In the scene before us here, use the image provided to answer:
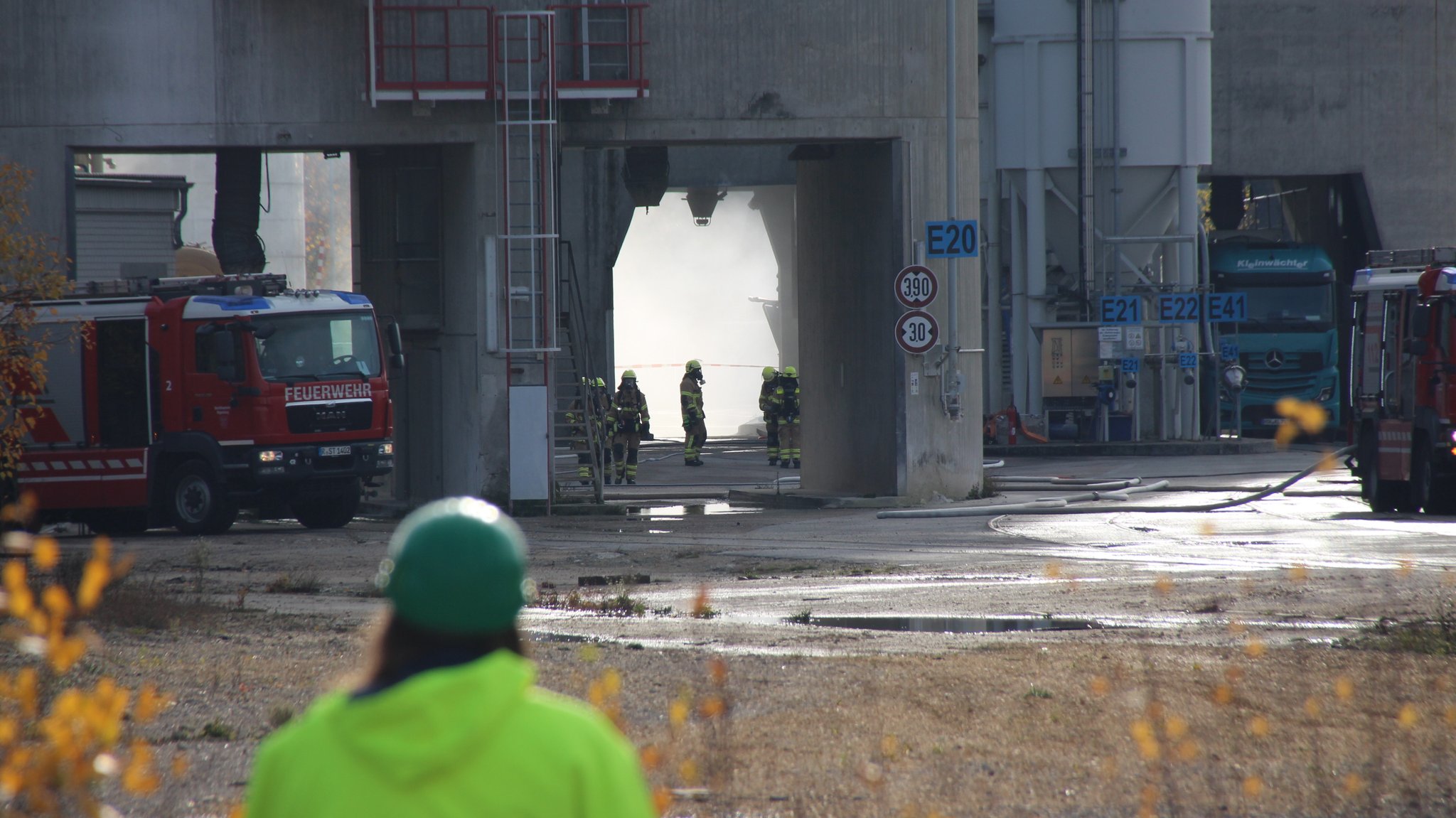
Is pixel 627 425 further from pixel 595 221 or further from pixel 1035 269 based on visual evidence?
pixel 1035 269

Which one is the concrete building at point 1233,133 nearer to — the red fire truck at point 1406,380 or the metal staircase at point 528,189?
the red fire truck at point 1406,380

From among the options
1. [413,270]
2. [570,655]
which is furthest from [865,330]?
[570,655]

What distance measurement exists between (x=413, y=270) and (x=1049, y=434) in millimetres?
14736

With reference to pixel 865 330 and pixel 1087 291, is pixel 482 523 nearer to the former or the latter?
pixel 865 330

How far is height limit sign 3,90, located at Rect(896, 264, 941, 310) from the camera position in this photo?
19.2 m

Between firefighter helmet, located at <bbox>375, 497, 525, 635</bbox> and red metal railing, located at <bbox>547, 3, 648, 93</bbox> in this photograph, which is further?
red metal railing, located at <bbox>547, 3, 648, 93</bbox>

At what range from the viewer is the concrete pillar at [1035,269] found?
1241 inches

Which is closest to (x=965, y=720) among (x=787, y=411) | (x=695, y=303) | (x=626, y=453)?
(x=626, y=453)

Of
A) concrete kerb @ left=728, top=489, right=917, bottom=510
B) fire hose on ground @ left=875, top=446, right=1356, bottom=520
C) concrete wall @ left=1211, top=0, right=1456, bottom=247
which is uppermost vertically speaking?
concrete wall @ left=1211, top=0, right=1456, bottom=247

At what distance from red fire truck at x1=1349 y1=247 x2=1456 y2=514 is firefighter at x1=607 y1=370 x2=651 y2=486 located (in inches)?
463

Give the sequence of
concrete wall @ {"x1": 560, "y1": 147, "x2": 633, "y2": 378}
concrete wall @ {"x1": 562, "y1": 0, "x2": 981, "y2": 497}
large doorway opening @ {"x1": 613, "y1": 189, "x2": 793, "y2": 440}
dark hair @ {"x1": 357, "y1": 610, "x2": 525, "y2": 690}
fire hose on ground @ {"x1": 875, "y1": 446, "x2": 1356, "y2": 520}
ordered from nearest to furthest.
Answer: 1. dark hair @ {"x1": 357, "y1": 610, "x2": 525, "y2": 690}
2. fire hose on ground @ {"x1": 875, "y1": 446, "x2": 1356, "y2": 520}
3. concrete wall @ {"x1": 562, "y1": 0, "x2": 981, "y2": 497}
4. concrete wall @ {"x1": 560, "y1": 147, "x2": 633, "y2": 378}
5. large doorway opening @ {"x1": 613, "y1": 189, "x2": 793, "y2": 440}

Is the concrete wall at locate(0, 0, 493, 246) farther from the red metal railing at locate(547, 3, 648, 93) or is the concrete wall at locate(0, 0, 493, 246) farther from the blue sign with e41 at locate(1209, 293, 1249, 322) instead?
the blue sign with e41 at locate(1209, 293, 1249, 322)

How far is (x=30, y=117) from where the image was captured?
19.4m

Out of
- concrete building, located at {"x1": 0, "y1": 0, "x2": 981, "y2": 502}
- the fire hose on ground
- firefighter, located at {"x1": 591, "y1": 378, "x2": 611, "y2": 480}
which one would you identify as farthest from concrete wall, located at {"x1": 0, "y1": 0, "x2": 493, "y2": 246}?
the fire hose on ground
